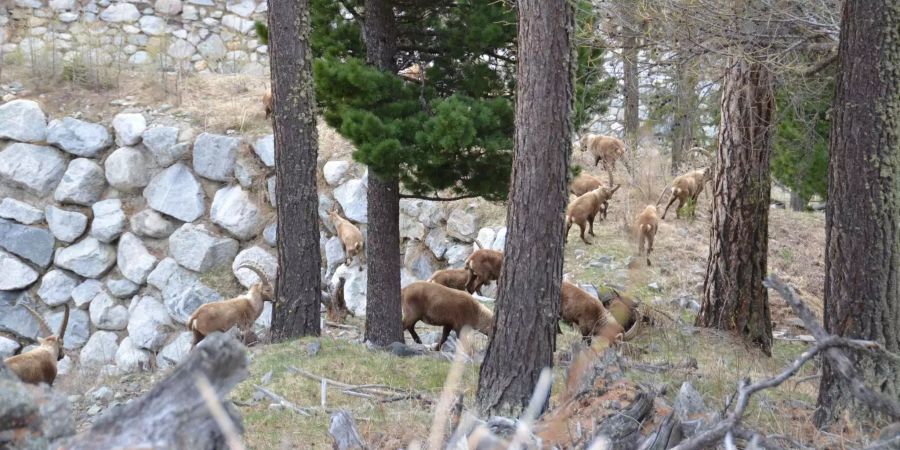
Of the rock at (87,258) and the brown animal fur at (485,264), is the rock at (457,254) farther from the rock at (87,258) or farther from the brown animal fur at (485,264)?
the rock at (87,258)

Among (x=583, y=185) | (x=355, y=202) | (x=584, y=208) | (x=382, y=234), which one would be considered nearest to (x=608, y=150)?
(x=583, y=185)

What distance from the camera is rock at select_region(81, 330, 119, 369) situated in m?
16.7

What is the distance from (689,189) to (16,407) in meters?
14.8

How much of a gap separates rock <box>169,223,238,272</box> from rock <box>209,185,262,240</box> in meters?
0.26

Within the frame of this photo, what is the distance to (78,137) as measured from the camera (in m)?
18.0

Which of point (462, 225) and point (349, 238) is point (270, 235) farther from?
point (462, 225)

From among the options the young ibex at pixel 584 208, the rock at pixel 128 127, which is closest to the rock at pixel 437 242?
the young ibex at pixel 584 208

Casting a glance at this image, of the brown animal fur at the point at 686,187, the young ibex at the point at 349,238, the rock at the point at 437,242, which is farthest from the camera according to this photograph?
the brown animal fur at the point at 686,187

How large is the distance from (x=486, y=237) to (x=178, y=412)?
41.4ft

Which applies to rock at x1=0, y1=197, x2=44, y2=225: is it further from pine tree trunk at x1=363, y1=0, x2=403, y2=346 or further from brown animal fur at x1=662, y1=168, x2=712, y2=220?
brown animal fur at x1=662, y1=168, x2=712, y2=220

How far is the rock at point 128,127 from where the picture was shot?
17.9 metres

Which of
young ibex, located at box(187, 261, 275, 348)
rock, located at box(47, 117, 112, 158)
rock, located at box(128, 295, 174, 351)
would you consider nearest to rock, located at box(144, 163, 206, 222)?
rock, located at box(47, 117, 112, 158)

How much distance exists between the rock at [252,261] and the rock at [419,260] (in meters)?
Answer: 2.50

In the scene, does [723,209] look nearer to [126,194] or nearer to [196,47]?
[126,194]
